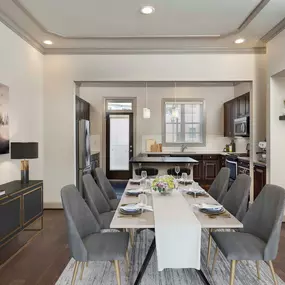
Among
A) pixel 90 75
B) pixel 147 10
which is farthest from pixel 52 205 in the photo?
pixel 147 10

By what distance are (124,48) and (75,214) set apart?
354 centimetres

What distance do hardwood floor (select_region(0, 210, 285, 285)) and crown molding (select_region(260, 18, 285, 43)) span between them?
9.89ft

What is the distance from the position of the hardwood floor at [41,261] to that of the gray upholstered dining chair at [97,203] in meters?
0.59

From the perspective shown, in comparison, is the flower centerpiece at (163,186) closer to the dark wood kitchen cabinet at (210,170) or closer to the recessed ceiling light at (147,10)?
the recessed ceiling light at (147,10)

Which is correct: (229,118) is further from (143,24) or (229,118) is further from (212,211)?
(212,211)

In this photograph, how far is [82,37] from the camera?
4.56 m

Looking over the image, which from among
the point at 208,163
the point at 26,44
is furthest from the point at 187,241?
the point at 208,163

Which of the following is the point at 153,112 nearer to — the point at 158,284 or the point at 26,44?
the point at 26,44

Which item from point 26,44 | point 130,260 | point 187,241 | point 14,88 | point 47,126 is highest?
point 26,44

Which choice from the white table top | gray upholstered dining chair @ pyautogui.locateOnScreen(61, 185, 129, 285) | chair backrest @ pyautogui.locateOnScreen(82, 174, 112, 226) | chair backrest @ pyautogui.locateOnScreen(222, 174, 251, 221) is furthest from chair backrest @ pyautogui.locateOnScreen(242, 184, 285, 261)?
chair backrest @ pyautogui.locateOnScreen(82, 174, 112, 226)

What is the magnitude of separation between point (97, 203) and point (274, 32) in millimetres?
A: 3690

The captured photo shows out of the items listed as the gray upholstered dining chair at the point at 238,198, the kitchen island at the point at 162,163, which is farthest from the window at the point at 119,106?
the gray upholstered dining chair at the point at 238,198

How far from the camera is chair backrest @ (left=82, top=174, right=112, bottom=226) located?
300 cm

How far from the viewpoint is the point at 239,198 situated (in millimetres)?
2971
